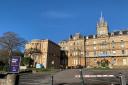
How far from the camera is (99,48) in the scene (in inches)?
4550

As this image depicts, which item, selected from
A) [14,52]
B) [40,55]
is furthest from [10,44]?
[40,55]

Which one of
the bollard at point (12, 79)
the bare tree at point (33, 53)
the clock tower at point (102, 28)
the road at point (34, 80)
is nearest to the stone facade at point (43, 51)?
the bare tree at point (33, 53)

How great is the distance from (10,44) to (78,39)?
53080mm

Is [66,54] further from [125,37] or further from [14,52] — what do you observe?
[14,52]

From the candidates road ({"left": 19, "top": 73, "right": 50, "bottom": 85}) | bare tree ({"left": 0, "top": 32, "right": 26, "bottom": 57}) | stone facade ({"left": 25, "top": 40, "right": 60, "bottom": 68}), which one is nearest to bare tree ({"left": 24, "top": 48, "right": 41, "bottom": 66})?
stone facade ({"left": 25, "top": 40, "right": 60, "bottom": 68})

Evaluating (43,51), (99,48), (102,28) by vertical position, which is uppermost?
(102,28)

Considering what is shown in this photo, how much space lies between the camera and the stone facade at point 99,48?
109 m

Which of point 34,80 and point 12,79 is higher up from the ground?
point 12,79

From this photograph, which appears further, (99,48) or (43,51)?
(99,48)

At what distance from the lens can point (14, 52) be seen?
80.4 meters

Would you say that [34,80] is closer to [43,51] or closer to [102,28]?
[43,51]

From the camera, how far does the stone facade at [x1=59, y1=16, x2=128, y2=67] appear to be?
358 feet

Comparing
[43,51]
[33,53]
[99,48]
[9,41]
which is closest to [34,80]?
[9,41]

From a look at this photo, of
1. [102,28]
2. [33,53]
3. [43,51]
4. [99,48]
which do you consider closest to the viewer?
[33,53]
